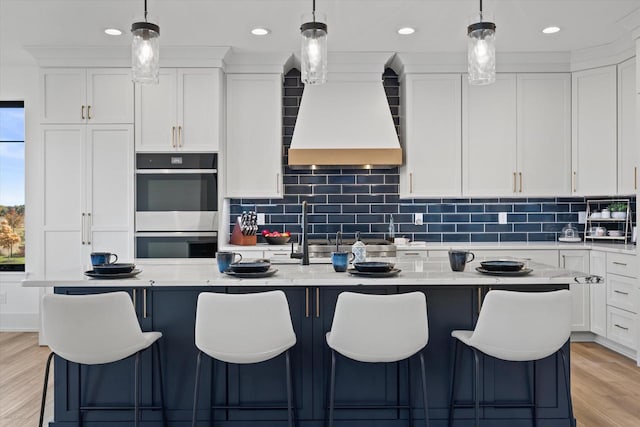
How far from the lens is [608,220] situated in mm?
4656

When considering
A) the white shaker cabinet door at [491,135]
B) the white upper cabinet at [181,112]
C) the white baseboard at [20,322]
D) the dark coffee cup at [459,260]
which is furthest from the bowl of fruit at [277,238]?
the white baseboard at [20,322]

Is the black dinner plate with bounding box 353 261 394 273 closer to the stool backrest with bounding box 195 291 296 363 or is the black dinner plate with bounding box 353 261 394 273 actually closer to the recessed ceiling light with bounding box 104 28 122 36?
the stool backrest with bounding box 195 291 296 363

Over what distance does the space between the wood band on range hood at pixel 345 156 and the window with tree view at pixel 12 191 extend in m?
2.97

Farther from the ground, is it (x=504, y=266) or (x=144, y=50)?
(x=144, y=50)

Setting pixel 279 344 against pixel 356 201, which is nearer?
pixel 279 344

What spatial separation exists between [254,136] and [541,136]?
9.04 feet

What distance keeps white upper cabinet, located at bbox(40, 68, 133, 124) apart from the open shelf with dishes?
4516 mm

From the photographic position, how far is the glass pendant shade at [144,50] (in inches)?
90.7

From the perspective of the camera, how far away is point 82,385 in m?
2.52

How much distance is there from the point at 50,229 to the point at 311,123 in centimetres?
260

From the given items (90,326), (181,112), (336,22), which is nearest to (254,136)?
(181,112)

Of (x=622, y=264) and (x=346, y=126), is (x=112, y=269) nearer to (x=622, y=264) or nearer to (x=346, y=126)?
(x=346, y=126)

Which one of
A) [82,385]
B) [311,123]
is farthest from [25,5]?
[82,385]

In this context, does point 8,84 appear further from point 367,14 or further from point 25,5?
point 367,14
